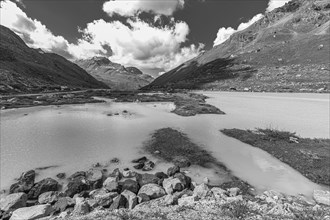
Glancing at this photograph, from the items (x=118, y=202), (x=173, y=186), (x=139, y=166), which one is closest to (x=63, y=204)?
(x=118, y=202)

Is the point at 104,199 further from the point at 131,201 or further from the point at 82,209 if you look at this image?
the point at 131,201

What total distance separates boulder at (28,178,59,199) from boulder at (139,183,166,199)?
7.71 meters

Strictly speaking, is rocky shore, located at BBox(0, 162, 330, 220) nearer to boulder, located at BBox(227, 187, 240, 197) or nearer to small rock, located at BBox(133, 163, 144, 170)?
boulder, located at BBox(227, 187, 240, 197)

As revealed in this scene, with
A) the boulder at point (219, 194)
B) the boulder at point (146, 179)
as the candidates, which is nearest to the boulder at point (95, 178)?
the boulder at point (146, 179)

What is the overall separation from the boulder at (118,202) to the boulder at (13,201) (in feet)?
22.9

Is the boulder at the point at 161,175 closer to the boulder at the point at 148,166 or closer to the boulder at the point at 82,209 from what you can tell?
the boulder at the point at 148,166

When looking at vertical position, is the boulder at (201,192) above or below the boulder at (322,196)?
above

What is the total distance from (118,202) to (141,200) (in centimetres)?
173

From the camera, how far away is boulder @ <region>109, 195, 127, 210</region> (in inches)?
498

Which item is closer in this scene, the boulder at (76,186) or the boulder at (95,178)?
the boulder at (76,186)

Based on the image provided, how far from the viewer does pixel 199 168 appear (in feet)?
66.9

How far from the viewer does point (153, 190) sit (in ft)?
48.8

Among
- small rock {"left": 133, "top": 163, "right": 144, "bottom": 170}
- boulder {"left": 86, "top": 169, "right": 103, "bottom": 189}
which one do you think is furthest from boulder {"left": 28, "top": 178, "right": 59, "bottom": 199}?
small rock {"left": 133, "top": 163, "right": 144, "bottom": 170}

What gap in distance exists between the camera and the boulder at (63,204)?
1291 centimetres
